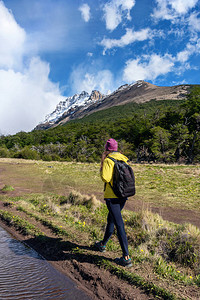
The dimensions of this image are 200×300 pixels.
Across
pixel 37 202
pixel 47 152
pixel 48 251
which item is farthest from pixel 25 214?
pixel 47 152

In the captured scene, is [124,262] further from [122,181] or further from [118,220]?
[122,181]

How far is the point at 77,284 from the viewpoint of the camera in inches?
141

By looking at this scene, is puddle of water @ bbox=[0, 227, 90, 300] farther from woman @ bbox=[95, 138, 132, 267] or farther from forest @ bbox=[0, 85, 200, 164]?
forest @ bbox=[0, 85, 200, 164]

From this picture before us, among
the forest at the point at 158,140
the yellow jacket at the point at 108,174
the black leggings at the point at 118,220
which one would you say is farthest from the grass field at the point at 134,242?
the forest at the point at 158,140

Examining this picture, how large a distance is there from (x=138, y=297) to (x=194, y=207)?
839 centimetres

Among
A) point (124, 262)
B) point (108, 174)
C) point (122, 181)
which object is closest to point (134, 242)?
point (124, 262)

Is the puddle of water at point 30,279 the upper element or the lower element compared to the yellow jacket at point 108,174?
lower

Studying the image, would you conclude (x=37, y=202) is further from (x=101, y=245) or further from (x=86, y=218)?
(x=101, y=245)

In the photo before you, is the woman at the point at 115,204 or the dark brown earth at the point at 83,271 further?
the woman at the point at 115,204

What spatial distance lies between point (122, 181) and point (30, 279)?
8.23ft

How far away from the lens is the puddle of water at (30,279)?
3274 mm

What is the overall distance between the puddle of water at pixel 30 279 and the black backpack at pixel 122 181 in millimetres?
1809

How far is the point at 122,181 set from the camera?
3869 millimetres

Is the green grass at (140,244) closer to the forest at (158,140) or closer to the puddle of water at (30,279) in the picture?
the puddle of water at (30,279)
